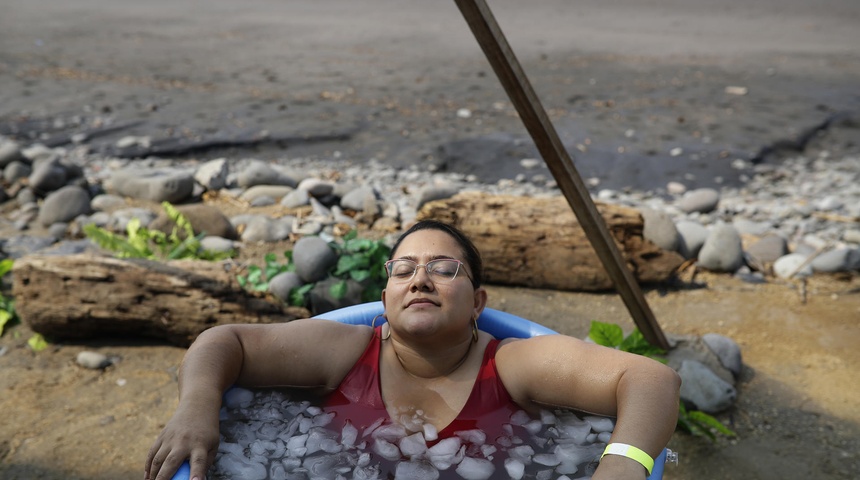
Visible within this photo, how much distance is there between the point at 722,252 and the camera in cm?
509

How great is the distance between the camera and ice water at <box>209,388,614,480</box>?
257 cm

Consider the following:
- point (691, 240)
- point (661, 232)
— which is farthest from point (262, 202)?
point (691, 240)

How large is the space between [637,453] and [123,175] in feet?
18.3

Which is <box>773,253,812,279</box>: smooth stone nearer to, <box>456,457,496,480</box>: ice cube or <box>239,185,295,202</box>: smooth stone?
<box>456,457,496,480</box>: ice cube

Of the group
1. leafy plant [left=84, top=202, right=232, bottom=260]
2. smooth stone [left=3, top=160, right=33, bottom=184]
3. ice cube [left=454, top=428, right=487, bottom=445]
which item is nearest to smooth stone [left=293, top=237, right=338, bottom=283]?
leafy plant [left=84, top=202, right=232, bottom=260]

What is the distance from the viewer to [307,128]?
854cm

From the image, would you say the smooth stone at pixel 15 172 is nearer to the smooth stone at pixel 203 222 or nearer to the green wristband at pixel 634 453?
the smooth stone at pixel 203 222

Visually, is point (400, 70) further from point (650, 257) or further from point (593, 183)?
point (650, 257)

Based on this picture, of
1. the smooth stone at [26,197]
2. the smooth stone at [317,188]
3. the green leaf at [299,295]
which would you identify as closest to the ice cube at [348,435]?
the green leaf at [299,295]

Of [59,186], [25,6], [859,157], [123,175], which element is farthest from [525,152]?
[25,6]

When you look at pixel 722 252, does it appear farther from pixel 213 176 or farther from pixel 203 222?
pixel 213 176

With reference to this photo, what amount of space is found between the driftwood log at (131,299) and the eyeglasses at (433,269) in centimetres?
144

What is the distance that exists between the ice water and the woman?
2.8 inches

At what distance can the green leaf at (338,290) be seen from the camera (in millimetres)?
4188
